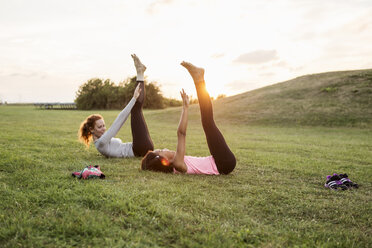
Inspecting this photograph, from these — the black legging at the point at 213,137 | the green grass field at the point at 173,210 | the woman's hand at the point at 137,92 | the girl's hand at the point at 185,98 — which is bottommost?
the green grass field at the point at 173,210

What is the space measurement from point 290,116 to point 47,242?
25.4m

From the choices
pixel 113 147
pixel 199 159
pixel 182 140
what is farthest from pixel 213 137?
pixel 113 147

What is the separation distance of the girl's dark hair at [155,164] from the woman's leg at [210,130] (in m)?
1.03

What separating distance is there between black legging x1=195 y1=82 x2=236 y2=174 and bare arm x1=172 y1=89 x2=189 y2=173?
306 millimetres

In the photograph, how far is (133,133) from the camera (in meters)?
7.20

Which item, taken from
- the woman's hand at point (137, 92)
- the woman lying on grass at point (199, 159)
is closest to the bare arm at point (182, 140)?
the woman lying on grass at point (199, 159)

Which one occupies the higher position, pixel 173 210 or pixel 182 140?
pixel 182 140

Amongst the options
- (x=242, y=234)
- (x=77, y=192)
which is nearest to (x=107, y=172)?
(x=77, y=192)

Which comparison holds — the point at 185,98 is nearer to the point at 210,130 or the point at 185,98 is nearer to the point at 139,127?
the point at 210,130

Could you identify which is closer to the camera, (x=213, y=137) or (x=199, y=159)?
(x=213, y=137)

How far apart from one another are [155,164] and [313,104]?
25.9 m

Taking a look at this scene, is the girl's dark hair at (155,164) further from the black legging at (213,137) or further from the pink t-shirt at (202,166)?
the black legging at (213,137)

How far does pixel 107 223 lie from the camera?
10.4 feet

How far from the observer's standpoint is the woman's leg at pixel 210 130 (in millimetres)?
5222
